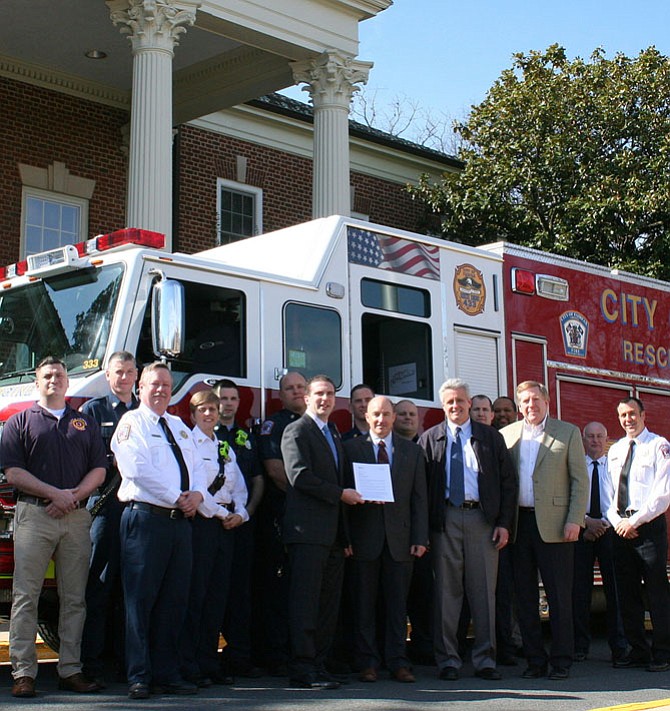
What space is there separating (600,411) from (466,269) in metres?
A: 1.96

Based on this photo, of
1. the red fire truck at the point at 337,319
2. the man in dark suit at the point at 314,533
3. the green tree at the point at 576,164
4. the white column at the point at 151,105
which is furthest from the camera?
the green tree at the point at 576,164

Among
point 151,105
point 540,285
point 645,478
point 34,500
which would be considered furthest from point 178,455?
point 151,105

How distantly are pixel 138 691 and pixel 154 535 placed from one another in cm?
87

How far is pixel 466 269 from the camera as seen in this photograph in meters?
9.86

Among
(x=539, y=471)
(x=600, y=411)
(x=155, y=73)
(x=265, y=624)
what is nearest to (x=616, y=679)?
(x=539, y=471)

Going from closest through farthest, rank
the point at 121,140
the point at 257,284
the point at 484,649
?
the point at 484,649 < the point at 257,284 < the point at 121,140

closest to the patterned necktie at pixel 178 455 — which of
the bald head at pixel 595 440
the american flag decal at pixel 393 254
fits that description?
the american flag decal at pixel 393 254

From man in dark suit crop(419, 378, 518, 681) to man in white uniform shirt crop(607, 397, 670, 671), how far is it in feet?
3.54

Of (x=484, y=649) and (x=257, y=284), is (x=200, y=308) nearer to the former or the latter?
(x=257, y=284)

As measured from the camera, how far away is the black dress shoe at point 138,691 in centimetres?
646

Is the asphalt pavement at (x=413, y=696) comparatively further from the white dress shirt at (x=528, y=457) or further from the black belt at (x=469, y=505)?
the white dress shirt at (x=528, y=457)

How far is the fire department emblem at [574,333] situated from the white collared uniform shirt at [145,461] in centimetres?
475

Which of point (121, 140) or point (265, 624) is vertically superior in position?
point (121, 140)

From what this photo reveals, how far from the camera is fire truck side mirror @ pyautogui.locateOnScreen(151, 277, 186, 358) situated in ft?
25.0
